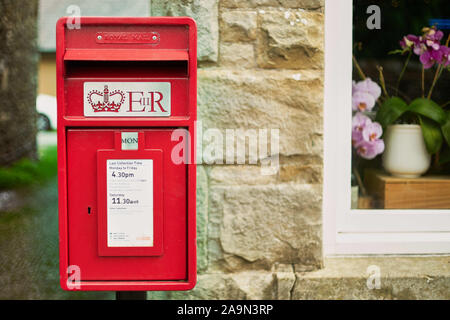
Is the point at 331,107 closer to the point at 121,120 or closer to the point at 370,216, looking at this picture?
the point at 370,216

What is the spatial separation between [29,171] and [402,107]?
2.30 m

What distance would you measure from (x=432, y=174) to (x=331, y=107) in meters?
0.70

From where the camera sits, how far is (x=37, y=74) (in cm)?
275

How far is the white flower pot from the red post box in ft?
4.42

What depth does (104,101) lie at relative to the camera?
1490 mm

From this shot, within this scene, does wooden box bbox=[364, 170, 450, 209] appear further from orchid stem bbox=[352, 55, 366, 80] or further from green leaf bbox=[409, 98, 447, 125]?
orchid stem bbox=[352, 55, 366, 80]

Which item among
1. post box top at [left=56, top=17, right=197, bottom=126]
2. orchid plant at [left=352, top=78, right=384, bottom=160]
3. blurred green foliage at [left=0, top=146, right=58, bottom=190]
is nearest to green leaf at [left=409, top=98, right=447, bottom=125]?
orchid plant at [left=352, top=78, right=384, bottom=160]

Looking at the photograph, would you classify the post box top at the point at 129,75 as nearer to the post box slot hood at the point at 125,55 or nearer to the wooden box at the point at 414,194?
the post box slot hood at the point at 125,55

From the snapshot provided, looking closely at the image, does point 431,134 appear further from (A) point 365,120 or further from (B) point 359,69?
(B) point 359,69

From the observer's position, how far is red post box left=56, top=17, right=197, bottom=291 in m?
1.48

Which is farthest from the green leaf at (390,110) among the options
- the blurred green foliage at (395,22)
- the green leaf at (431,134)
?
the blurred green foliage at (395,22)

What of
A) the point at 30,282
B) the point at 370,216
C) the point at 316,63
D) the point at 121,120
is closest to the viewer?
the point at 121,120

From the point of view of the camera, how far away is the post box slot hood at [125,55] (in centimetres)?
144
